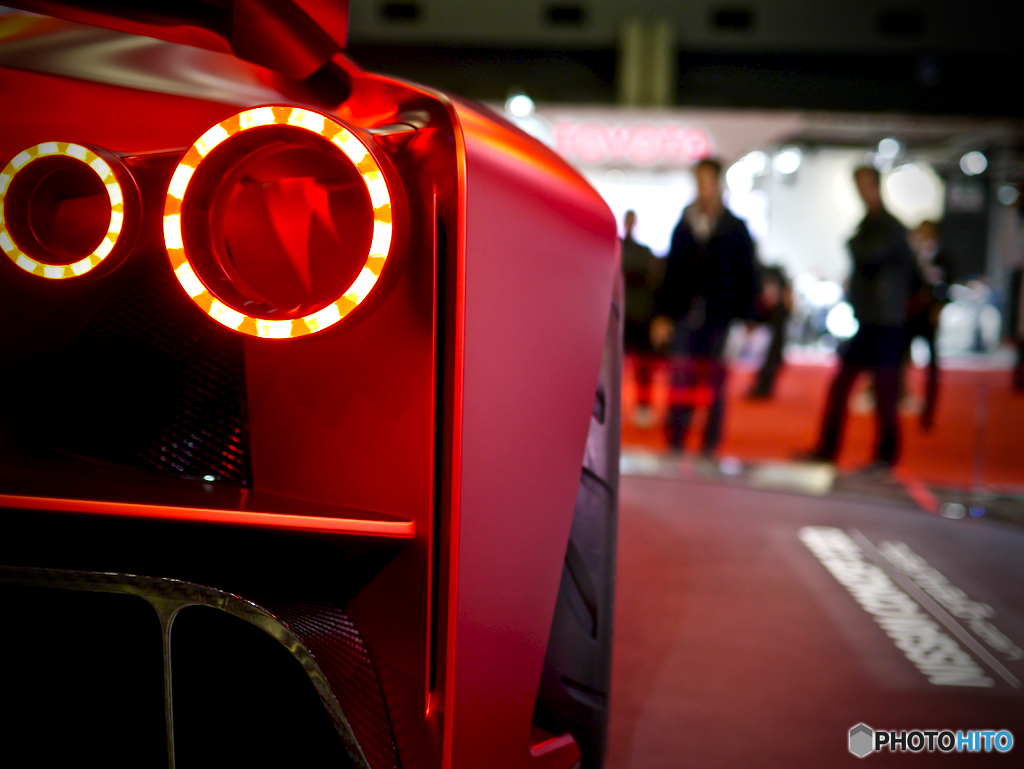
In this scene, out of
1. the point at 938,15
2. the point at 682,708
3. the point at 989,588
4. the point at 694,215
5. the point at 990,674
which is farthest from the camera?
the point at 938,15

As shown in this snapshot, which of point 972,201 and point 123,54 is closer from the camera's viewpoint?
point 123,54

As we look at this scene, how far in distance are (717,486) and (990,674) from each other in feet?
4.69

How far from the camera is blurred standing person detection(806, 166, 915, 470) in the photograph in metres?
3.21

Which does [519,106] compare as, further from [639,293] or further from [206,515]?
[206,515]

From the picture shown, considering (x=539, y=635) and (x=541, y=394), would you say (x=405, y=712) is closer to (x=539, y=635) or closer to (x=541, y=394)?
(x=539, y=635)

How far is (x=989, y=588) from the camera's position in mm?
1558

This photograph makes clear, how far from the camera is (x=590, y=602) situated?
29.4 inches

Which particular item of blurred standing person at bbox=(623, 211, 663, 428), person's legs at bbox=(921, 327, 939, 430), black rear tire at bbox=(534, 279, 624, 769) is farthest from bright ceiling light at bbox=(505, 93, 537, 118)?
black rear tire at bbox=(534, 279, 624, 769)

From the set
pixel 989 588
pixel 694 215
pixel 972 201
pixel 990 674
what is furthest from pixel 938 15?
pixel 972 201

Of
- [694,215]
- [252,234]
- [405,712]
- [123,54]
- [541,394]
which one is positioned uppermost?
[694,215]
